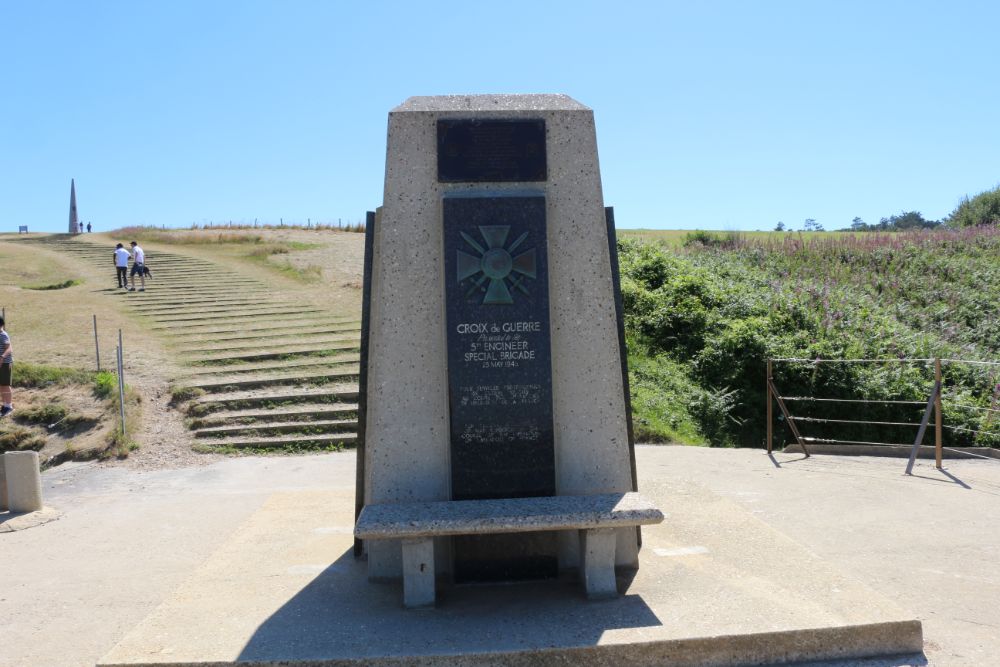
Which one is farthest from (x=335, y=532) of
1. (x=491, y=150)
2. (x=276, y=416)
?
(x=276, y=416)

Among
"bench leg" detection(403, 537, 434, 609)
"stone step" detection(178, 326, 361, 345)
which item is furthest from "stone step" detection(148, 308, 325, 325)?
"bench leg" detection(403, 537, 434, 609)

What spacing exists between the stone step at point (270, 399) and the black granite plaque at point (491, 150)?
9307mm

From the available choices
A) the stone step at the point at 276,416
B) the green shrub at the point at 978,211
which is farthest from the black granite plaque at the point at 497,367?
the green shrub at the point at 978,211

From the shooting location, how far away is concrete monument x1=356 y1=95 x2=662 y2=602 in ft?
16.3

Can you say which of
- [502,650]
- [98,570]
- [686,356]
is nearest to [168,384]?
[98,570]

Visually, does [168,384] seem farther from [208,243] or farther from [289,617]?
[208,243]

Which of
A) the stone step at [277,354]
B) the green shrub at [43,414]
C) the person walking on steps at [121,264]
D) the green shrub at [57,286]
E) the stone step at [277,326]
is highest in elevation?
the person walking on steps at [121,264]

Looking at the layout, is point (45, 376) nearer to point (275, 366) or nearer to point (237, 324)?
point (275, 366)

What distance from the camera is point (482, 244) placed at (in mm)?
4996

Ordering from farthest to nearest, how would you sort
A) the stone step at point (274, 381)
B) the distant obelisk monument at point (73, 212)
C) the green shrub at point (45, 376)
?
the distant obelisk monument at point (73, 212) < the stone step at point (274, 381) < the green shrub at point (45, 376)

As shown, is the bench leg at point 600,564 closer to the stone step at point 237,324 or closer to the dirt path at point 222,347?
the dirt path at point 222,347

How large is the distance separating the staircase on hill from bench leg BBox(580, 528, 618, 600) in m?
8.34

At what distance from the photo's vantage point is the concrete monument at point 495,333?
16.3 feet

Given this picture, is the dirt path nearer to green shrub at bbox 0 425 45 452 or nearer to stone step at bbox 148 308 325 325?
stone step at bbox 148 308 325 325
